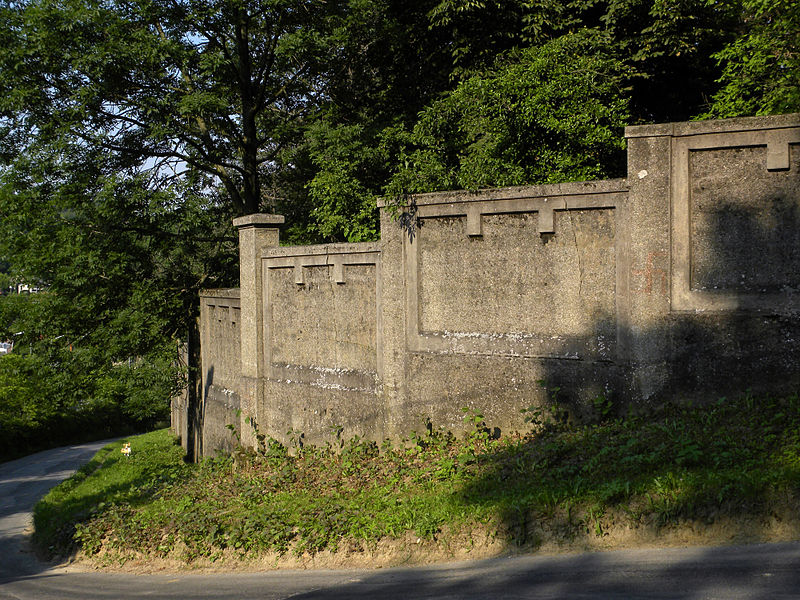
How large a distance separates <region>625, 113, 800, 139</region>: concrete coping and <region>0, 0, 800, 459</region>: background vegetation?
4536 millimetres

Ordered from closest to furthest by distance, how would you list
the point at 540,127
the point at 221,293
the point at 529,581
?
the point at 529,581
the point at 540,127
the point at 221,293

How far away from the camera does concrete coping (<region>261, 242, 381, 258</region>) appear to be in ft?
36.2

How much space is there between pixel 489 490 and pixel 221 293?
864 cm

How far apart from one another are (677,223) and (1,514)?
1750 cm

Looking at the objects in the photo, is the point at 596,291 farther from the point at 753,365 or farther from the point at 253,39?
the point at 253,39

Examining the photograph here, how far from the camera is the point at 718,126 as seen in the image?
26.1 feet

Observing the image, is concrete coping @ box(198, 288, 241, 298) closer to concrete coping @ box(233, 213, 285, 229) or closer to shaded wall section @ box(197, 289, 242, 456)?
shaded wall section @ box(197, 289, 242, 456)

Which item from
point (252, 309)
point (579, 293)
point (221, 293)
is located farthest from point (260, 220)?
point (579, 293)

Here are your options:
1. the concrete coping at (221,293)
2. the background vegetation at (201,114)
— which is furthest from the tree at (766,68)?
the concrete coping at (221,293)

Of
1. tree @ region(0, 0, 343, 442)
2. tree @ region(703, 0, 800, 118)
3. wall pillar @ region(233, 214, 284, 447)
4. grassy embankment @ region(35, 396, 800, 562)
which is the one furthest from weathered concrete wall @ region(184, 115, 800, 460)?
tree @ region(0, 0, 343, 442)

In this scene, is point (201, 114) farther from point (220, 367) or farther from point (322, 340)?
point (322, 340)

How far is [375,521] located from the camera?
802cm

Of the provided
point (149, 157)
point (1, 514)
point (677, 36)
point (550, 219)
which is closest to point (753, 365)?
point (550, 219)

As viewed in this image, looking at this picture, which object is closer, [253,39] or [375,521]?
[375,521]
